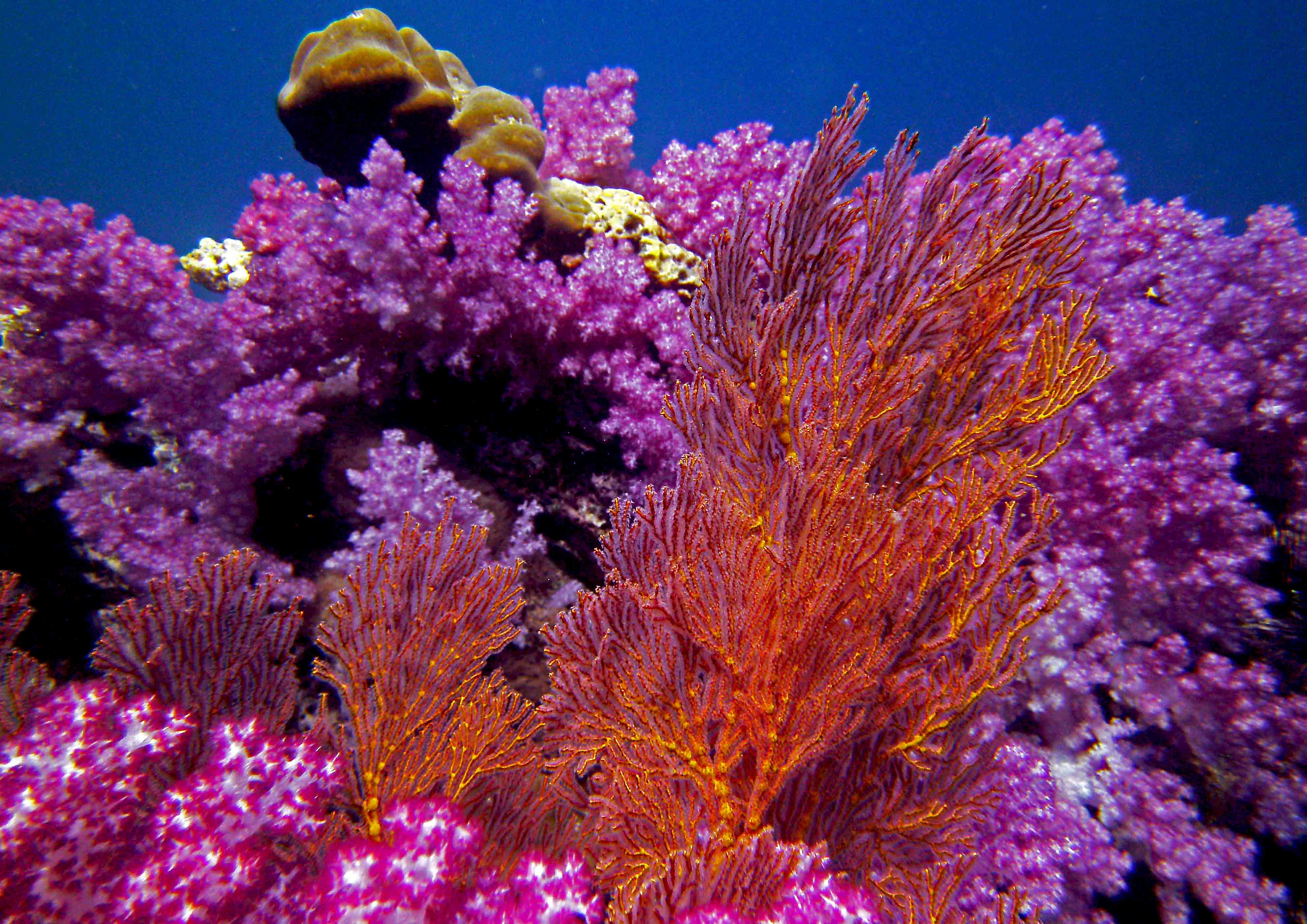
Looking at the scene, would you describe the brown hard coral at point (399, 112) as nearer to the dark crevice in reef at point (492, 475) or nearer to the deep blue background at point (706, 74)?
the dark crevice in reef at point (492, 475)

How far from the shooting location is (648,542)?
2619 millimetres

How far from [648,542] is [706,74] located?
12827cm

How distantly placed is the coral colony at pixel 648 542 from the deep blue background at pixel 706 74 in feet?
231

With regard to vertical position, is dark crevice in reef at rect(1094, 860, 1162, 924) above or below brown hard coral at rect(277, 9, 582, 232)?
below

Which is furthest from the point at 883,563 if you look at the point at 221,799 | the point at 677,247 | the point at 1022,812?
the point at 677,247

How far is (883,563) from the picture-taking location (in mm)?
1980

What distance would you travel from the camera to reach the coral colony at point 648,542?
6.57ft

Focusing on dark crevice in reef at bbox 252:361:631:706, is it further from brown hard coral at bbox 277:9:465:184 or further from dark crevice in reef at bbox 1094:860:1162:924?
dark crevice in reef at bbox 1094:860:1162:924

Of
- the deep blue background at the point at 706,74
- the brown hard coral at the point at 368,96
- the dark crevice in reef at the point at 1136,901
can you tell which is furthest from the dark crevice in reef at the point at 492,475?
the deep blue background at the point at 706,74

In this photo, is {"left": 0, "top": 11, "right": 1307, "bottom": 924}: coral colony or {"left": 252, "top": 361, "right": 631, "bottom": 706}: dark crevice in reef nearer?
{"left": 0, "top": 11, "right": 1307, "bottom": 924}: coral colony

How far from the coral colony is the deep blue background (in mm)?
70458

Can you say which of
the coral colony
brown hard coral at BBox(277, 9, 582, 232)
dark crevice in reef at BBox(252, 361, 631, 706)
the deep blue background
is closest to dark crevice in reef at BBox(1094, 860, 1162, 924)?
the coral colony

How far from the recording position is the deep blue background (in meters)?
64.3

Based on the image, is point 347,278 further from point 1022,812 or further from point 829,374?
point 1022,812
